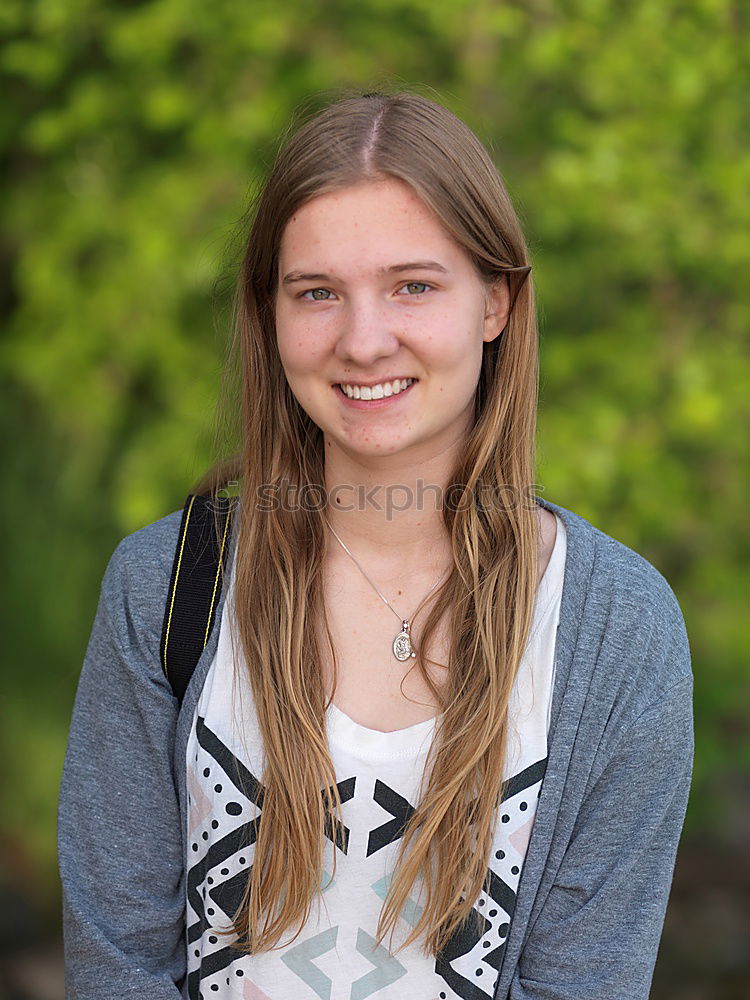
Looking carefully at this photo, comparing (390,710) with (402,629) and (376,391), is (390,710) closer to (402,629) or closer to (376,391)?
(402,629)

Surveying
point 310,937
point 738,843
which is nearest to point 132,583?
point 310,937

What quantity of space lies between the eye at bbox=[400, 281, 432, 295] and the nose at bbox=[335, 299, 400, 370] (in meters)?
0.05

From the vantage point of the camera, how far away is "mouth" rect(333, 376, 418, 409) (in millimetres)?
1825

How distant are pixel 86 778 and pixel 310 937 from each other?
44 centimetres

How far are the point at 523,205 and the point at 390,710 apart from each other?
165cm

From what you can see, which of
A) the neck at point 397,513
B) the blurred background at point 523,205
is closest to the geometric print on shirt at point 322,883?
the neck at point 397,513

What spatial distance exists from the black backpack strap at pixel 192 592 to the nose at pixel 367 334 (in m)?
0.40

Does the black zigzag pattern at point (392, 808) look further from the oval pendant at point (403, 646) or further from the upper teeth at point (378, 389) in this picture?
the upper teeth at point (378, 389)

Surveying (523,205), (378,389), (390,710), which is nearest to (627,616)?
(390,710)

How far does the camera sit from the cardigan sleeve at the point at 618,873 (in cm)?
179

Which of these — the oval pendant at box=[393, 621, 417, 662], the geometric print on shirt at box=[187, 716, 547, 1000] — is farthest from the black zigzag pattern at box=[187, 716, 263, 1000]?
the oval pendant at box=[393, 621, 417, 662]

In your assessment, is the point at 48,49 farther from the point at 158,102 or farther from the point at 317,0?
the point at 317,0

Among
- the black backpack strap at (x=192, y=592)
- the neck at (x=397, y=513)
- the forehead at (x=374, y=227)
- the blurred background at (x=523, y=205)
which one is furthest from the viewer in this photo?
the blurred background at (x=523, y=205)

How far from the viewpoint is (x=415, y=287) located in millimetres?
1806
